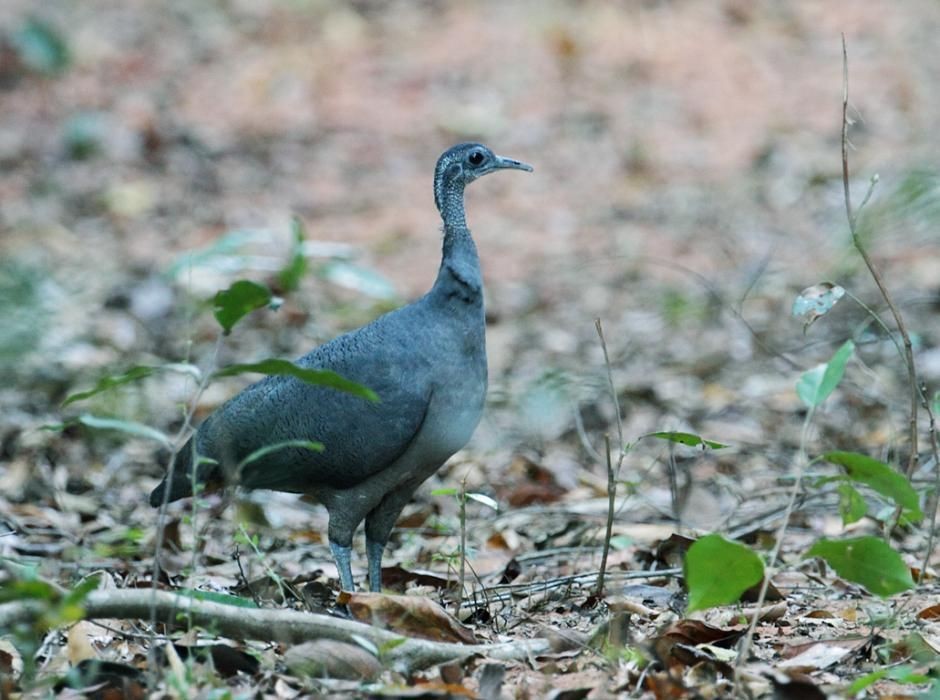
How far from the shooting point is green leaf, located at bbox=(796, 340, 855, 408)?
3307mm

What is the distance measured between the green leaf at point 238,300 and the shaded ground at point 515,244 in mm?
386

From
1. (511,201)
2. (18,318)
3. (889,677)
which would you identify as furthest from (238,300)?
(511,201)

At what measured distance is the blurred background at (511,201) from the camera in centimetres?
651

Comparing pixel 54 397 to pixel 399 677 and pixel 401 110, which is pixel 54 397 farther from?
pixel 401 110

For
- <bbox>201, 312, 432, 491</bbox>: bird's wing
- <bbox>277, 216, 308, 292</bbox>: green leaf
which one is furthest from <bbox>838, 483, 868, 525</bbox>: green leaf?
<bbox>277, 216, 308, 292</bbox>: green leaf

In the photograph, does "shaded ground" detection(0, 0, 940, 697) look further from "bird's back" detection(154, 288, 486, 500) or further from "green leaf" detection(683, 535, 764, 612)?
"bird's back" detection(154, 288, 486, 500)

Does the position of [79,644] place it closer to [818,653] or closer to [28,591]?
[28,591]

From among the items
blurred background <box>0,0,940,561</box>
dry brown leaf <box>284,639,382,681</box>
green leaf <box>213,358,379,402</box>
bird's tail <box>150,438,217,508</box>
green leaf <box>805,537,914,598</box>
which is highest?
green leaf <box>213,358,379,402</box>

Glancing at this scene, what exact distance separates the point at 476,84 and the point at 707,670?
33.9ft

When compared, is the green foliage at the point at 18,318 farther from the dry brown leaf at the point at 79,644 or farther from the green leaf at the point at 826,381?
the green leaf at the point at 826,381

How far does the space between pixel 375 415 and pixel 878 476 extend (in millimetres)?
1514

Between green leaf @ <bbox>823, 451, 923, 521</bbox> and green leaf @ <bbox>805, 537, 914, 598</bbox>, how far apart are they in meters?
0.13

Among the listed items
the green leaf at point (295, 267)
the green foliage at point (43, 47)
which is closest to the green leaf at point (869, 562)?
the green leaf at point (295, 267)

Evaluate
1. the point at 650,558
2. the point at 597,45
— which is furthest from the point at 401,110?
the point at 650,558
